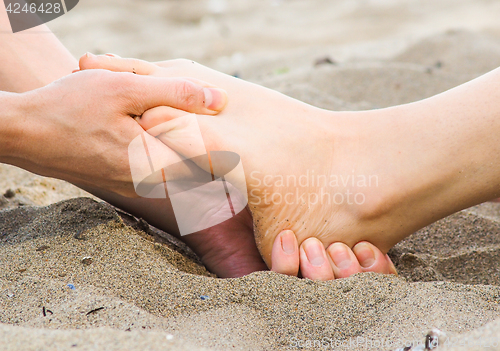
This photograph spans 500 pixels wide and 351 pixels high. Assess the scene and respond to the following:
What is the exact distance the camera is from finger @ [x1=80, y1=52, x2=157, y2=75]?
102 centimetres

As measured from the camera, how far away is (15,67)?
1.14 meters

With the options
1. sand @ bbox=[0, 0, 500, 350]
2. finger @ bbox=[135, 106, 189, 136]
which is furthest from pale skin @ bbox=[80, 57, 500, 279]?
sand @ bbox=[0, 0, 500, 350]

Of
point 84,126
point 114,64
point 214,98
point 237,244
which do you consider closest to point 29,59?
point 114,64

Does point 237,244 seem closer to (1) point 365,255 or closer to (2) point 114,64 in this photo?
(1) point 365,255

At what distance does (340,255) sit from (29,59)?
898mm

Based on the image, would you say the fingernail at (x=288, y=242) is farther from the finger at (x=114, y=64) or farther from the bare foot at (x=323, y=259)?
the finger at (x=114, y=64)

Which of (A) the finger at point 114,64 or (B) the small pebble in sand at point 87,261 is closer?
(B) the small pebble in sand at point 87,261

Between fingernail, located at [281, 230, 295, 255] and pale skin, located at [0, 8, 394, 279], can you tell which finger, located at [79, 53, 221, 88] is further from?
fingernail, located at [281, 230, 295, 255]

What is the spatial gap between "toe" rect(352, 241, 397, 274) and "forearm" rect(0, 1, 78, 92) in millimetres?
851

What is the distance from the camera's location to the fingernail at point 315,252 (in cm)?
97

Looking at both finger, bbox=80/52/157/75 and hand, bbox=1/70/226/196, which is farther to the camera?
finger, bbox=80/52/157/75

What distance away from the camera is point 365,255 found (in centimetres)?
101

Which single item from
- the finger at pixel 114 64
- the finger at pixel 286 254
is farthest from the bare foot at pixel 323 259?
the finger at pixel 114 64

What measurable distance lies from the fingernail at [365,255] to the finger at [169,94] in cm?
44
